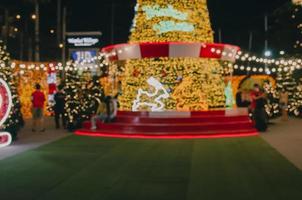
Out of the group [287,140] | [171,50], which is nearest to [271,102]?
[171,50]

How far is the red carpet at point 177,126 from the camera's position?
→ 18.6 meters

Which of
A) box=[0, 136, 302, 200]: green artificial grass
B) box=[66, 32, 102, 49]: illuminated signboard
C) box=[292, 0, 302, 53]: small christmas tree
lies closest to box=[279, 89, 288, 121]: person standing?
box=[292, 0, 302, 53]: small christmas tree

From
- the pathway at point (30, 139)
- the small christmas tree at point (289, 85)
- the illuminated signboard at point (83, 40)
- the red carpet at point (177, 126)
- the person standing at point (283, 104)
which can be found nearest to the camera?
the pathway at point (30, 139)

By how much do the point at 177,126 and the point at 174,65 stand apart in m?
3.52

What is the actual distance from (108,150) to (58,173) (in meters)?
3.83

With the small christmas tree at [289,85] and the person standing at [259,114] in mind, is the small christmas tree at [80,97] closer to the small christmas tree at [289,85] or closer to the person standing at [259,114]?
the person standing at [259,114]

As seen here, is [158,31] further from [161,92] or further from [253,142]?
[253,142]

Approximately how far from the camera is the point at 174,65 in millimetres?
21516

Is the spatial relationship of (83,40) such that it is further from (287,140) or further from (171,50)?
(287,140)

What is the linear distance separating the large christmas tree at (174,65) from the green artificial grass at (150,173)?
5.96 metres

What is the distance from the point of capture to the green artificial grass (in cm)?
883

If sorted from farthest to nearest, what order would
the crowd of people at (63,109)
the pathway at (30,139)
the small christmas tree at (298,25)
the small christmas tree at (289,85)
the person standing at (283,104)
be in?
1. the small christmas tree at (298,25)
2. the small christmas tree at (289,85)
3. the person standing at (283,104)
4. the crowd of people at (63,109)
5. the pathway at (30,139)

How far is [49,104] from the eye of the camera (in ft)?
98.7

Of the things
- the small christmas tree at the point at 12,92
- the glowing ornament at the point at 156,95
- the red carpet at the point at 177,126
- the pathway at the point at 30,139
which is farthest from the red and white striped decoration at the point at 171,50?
the small christmas tree at the point at 12,92
